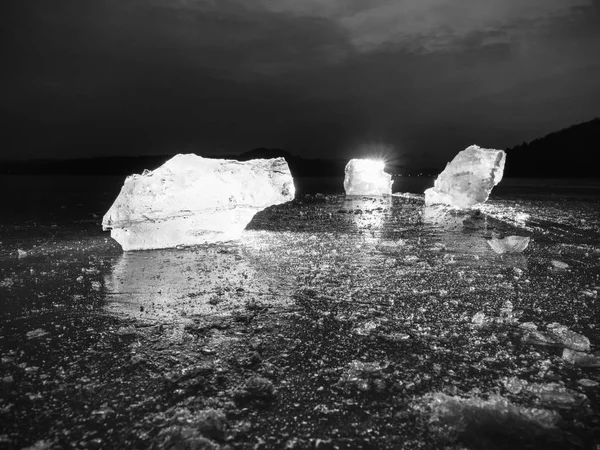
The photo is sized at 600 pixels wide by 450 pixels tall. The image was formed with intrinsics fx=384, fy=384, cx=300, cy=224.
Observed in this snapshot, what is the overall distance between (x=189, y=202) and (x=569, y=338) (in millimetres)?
8086

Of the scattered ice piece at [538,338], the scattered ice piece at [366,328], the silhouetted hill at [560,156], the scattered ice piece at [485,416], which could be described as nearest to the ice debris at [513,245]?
the scattered ice piece at [538,338]

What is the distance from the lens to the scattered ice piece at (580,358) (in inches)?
139

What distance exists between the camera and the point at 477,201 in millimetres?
18859

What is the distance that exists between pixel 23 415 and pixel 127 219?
274 inches

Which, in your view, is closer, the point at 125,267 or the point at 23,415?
the point at 23,415

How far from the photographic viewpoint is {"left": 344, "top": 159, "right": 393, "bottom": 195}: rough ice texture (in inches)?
1222

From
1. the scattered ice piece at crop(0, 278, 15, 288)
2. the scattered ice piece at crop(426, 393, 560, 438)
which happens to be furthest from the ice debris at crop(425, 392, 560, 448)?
the scattered ice piece at crop(0, 278, 15, 288)

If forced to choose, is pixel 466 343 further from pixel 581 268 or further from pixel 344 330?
pixel 581 268

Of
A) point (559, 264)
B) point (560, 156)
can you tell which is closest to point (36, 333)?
point (559, 264)

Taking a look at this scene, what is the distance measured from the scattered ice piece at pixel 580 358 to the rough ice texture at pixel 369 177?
27968 millimetres

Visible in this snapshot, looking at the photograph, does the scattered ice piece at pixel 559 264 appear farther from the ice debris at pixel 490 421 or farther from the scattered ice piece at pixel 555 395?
the ice debris at pixel 490 421

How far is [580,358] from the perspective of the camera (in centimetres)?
359

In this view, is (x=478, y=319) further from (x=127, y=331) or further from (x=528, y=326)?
(x=127, y=331)

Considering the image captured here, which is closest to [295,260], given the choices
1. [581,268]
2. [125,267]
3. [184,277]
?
[184,277]
